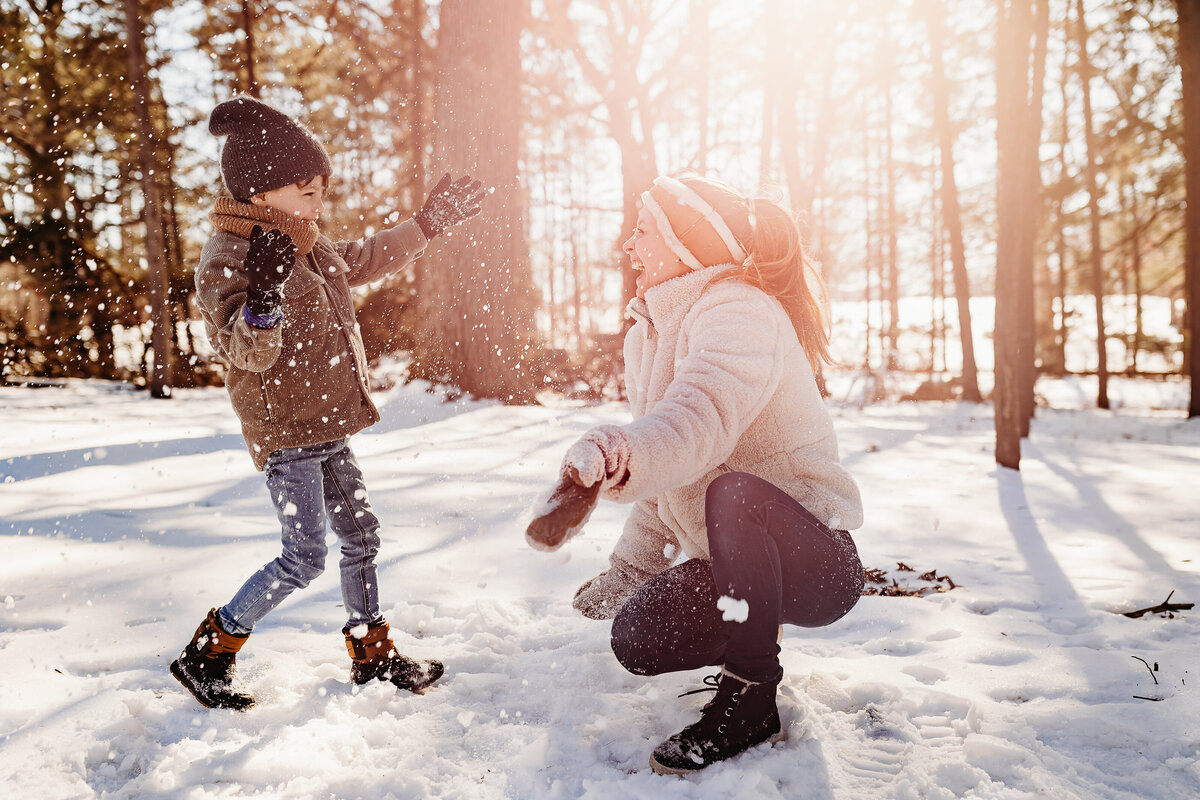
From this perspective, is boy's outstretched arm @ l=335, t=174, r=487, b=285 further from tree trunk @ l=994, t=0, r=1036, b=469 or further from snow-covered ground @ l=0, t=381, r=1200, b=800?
tree trunk @ l=994, t=0, r=1036, b=469

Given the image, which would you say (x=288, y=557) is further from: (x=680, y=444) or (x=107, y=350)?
(x=107, y=350)

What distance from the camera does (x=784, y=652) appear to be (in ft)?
7.77

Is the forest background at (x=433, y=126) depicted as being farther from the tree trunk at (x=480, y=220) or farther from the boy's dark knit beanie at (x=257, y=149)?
the boy's dark knit beanie at (x=257, y=149)

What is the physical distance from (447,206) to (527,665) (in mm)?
1659

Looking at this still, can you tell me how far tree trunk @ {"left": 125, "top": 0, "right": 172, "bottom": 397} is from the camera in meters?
10.0

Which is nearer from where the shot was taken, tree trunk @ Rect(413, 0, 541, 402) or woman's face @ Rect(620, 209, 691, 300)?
woman's face @ Rect(620, 209, 691, 300)

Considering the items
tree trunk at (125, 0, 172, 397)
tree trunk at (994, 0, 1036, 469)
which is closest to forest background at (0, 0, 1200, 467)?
tree trunk at (125, 0, 172, 397)

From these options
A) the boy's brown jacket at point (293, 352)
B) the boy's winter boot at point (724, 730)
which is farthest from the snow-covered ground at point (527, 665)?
the boy's brown jacket at point (293, 352)

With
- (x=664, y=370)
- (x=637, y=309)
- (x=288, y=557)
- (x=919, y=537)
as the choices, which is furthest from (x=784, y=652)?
(x=919, y=537)

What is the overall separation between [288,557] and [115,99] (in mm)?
13225

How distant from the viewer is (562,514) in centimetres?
137

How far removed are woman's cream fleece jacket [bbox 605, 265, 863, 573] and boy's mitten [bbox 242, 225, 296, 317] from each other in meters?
0.96

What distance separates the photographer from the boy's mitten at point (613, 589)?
2.29 metres

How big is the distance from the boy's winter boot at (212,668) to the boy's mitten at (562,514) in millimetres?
1215
